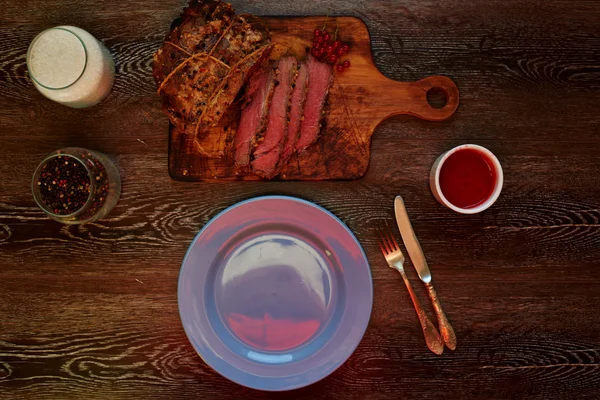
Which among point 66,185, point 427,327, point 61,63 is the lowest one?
point 427,327

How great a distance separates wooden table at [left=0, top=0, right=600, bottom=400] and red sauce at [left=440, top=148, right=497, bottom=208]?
110mm

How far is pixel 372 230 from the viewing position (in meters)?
1.62

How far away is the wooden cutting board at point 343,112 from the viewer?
62.7 inches

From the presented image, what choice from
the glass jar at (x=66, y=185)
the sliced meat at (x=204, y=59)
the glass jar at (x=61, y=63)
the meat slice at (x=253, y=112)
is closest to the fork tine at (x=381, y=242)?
the meat slice at (x=253, y=112)

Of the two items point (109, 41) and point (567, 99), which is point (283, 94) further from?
point (567, 99)

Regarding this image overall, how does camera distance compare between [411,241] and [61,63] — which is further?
[411,241]

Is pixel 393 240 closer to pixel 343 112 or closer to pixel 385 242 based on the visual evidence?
pixel 385 242

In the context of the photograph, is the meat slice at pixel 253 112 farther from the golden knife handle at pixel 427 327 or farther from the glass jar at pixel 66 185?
the golden knife handle at pixel 427 327

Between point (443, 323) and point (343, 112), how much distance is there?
2.81 feet

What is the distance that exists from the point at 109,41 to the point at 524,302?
6.06 ft

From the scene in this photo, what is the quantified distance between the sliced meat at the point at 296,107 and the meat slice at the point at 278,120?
19 millimetres

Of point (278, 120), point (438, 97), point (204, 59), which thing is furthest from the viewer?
point (438, 97)

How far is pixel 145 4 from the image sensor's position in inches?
64.3

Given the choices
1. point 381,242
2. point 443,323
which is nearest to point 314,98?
point 381,242
